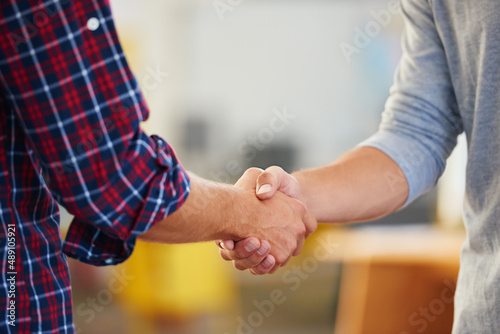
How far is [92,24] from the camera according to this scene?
38.9 inches

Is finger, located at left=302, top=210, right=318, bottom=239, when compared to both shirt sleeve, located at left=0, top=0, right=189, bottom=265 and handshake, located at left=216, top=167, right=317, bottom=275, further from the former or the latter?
shirt sleeve, located at left=0, top=0, right=189, bottom=265

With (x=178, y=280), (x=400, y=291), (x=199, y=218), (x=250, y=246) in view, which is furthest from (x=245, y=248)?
(x=178, y=280)

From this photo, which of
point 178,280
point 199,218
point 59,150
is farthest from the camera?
point 178,280

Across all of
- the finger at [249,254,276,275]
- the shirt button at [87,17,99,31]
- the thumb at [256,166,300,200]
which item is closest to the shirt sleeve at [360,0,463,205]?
the thumb at [256,166,300,200]

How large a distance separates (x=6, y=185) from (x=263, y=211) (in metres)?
0.62

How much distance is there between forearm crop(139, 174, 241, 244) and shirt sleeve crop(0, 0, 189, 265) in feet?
0.17

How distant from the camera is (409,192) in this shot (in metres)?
1.52

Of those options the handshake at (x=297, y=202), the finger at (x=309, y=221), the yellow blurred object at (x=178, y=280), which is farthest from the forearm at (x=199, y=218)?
the yellow blurred object at (x=178, y=280)

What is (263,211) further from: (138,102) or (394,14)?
(394,14)

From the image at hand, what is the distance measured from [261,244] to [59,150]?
1.95 feet

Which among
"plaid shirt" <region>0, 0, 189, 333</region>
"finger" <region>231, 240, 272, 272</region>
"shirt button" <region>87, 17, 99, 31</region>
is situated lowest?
"finger" <region>231, 240, 272, 272</region>

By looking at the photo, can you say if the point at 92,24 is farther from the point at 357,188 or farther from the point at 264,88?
the point at 264,88

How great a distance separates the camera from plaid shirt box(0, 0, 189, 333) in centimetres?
95

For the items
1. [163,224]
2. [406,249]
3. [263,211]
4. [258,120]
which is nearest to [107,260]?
[163,224]
